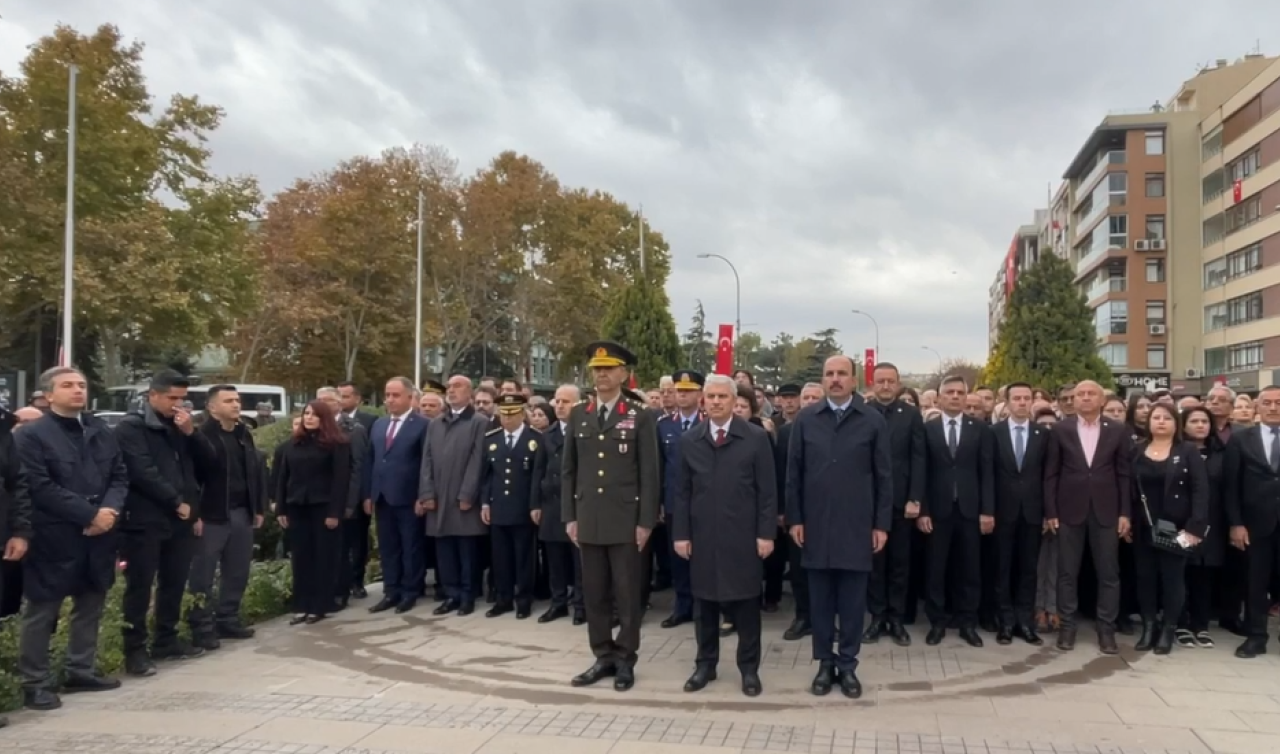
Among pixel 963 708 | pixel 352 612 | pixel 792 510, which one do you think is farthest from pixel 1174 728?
pixel 352 612

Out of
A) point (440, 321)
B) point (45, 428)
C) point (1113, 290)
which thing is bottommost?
point (45, 428)

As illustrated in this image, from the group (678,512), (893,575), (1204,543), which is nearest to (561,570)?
(678,512)

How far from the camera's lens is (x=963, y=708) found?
634 centimetres

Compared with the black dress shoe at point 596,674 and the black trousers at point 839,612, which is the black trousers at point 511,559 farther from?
the black trousers at point 839,612

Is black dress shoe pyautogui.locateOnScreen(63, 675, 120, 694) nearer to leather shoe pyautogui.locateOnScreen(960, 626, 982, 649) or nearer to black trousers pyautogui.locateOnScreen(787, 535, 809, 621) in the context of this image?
black trousers pyautogui.locateOnScreen(787, 535, 809, 621)

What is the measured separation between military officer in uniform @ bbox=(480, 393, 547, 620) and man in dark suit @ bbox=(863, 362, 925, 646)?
9.60 feet

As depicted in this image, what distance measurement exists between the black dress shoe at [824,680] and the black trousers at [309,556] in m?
4.52

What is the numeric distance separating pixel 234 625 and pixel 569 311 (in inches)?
1448

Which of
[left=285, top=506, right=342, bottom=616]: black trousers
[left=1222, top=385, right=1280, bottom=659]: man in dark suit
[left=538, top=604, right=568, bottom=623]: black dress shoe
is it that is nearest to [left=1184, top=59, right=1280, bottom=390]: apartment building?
[left=1222, top=385, right=1280, bottom=659]: man in dark suit

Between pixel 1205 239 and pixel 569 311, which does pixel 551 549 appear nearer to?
pixel 569 311

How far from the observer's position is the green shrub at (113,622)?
20.6 ft

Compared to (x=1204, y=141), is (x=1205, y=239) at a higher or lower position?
lower

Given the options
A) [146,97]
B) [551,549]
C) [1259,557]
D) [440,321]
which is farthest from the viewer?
[440,321]

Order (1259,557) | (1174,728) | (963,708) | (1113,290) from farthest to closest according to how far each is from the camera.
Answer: (1113,290) < (1259,557) < (963,708) < (1174,728)
